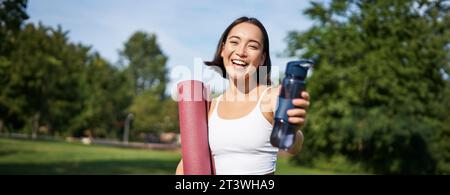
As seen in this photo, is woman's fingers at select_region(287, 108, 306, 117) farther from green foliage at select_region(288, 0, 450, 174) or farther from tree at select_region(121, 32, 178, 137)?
tree at select_region(121, 32, 178, 137)

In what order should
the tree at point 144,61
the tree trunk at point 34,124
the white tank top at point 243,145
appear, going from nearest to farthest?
1. the white tank top at point 243,145
2. the tree trunk at point 34,124
3. the tree at point 144,61

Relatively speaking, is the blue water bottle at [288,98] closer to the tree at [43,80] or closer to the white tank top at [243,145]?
the white tank top at [243,145]

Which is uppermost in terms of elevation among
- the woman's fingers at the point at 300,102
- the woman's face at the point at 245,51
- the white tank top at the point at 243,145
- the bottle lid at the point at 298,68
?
the woman's face at the point at 245,51

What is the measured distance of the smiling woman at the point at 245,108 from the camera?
6.41 feet

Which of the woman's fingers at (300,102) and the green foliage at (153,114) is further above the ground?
the woman's fingers at (300,102)

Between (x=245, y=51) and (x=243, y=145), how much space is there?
1.29ft

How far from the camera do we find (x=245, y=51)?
82.2 inches

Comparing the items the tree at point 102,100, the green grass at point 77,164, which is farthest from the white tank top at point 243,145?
the tree at point 102,100

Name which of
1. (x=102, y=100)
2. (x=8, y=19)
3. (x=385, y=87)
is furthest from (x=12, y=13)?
(x=102, y=100)

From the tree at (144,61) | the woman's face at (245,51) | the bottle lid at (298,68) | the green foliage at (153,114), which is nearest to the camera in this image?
the bottle lid at (298,68)

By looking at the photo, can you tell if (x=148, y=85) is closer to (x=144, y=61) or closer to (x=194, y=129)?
(x=144, y=61)

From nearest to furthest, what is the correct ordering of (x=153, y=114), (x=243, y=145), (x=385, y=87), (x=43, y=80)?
(x=243, y=145)
(x=385, y=87)
(x=43, y=80)
(x=153, y=114)

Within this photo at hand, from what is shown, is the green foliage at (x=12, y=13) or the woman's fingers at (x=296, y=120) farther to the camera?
the green foliage at (x=12, y=13)

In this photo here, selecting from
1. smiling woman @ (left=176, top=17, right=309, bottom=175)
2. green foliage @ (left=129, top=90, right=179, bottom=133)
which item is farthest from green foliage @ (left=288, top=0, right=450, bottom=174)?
green foliage @ (left=129, top=90, right=179, bottom=133)
